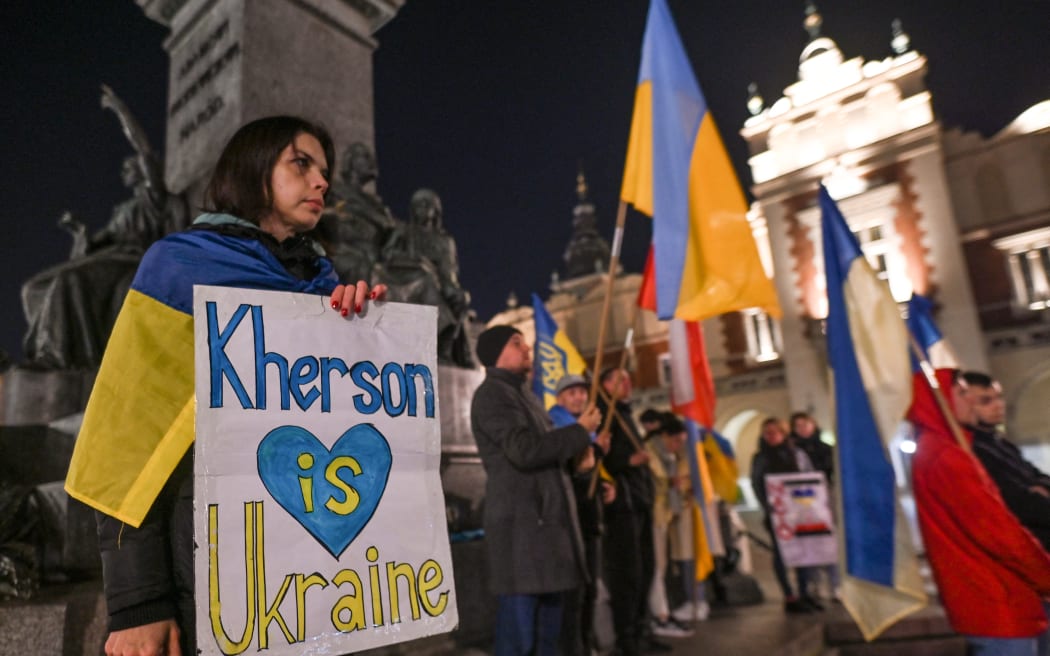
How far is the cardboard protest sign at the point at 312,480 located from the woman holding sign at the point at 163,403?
76 millimetres

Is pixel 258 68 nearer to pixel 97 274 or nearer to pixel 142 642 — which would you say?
pixel 97 274

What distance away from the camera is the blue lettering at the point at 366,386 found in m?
1.34

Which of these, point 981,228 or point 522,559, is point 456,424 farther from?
point 981,228

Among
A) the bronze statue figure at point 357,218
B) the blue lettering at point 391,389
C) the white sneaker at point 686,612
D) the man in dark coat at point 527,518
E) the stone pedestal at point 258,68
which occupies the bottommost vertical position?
the white sneaker at point 686,612

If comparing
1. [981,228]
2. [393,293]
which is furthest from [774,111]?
[393,293]

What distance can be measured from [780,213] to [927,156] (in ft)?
14.7

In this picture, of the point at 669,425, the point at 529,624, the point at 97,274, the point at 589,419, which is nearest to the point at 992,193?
the point at 669,425

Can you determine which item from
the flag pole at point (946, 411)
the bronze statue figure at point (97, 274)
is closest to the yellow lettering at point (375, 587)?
the flag pole at point (946, 411)

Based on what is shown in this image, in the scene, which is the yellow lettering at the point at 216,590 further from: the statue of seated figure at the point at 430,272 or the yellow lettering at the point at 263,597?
the statue of seated figure at the point at 430,272

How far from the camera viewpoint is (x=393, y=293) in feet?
14.5

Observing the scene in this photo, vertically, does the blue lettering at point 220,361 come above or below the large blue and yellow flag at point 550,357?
below

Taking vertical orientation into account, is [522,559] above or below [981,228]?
below

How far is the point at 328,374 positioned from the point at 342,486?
21 cm

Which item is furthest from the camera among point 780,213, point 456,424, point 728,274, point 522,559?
point 780,213
